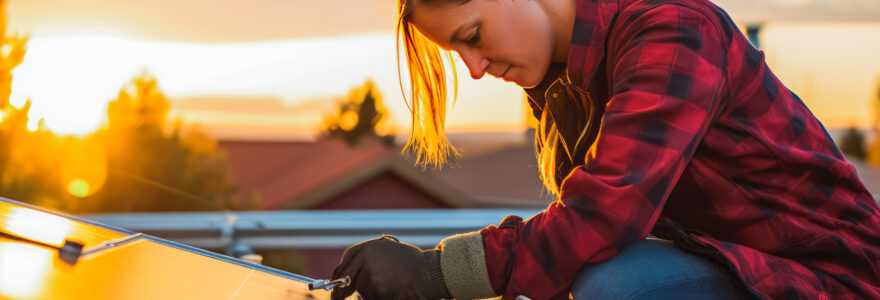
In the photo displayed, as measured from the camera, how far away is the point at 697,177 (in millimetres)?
1246

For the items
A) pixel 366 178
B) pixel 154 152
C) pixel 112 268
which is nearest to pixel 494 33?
pixel 112 268

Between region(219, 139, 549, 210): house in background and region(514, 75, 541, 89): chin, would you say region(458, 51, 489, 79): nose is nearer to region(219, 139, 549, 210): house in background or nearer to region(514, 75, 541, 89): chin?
region(514, 75, 541, 89): chin

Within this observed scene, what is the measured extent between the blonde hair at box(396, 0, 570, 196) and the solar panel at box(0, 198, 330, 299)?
373 mm

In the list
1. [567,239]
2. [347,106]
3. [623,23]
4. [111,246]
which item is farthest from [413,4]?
[347,106]

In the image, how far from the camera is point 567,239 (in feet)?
3.79

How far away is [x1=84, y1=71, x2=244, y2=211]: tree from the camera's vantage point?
2581cm

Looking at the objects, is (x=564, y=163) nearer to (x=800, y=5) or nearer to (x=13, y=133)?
(x=800, y=5)

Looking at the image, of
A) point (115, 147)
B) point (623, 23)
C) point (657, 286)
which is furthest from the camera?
point (115, 147)

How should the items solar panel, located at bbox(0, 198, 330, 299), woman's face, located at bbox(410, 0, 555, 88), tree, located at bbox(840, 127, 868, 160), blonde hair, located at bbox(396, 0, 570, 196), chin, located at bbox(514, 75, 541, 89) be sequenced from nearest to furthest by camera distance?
solar panel, located at bbox(0, 198, 330, 299) → woman's face, located at bbox(410, 0, 555, 88) → chin, located at bbox(514, 75, 541, 89) → blonde hair, located at bbox(396, 0, 570, 196) → tree, located at bbox(840, 127, 868, 160)

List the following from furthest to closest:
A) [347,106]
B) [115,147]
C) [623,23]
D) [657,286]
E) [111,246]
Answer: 1. [347,106]
2. [115,147]
3. [111,246]
4. [623,23]
5. [657,286]

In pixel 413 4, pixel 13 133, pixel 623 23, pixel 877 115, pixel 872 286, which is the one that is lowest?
pixel 877 115

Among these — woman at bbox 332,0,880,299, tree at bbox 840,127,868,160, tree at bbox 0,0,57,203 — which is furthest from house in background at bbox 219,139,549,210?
woman at bbox 332,0,880,299

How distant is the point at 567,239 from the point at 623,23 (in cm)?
35

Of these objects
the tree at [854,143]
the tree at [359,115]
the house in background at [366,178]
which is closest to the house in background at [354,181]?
the house in background at [366,178]
